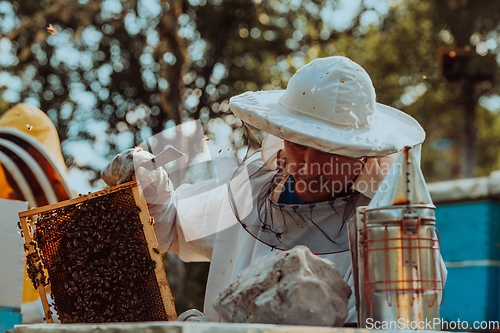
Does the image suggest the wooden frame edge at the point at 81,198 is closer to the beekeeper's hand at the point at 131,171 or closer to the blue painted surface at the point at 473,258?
the beekeeper's hand at the point at 131,171

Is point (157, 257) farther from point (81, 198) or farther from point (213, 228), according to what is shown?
point (213, 228)

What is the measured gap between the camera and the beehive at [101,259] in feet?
6.22

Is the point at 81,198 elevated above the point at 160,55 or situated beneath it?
situated beneath

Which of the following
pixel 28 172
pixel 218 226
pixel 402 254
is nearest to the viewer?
pixel 402 254

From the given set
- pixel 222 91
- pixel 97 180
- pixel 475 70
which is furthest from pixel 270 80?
pixel 475 70

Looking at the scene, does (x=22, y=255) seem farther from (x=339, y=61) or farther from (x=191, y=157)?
(x=339, y=61)

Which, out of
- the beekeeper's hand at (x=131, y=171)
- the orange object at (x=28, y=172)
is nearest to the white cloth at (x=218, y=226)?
the beekeeper's hand at (x=131, y=171)

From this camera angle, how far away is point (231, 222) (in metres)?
2.44

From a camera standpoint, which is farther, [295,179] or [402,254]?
[295,179]

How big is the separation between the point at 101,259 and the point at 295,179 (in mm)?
956

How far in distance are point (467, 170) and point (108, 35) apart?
11419mm

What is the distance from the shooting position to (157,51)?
9.24 m

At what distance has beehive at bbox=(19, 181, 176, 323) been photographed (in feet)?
6.22

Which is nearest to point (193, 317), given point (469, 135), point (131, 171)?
point (131, 171)
